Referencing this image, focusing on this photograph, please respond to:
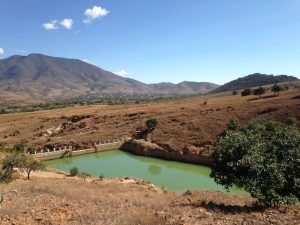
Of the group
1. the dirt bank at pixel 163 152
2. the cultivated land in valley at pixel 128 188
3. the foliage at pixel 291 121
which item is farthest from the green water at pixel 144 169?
the foliage at pixel 291 121

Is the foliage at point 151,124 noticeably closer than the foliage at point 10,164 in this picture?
No

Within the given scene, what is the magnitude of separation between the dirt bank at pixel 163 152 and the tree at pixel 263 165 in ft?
86.2

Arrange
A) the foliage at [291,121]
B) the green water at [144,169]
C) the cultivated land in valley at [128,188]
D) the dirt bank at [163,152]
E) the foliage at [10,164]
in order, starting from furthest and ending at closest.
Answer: the foliage at [291,121] → the dirt bank at [163,152] → the green water at [144,169] → the foliage at [10,164] → the cultivated land in valley at [128,188]

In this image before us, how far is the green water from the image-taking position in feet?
126

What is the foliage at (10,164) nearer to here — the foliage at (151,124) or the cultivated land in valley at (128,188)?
the cultivated land in valley at (128,188)

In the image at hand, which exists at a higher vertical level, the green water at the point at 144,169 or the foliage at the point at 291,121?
the foliage at the point at 291,121

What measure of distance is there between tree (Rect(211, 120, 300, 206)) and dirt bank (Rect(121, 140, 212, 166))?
26.3 m

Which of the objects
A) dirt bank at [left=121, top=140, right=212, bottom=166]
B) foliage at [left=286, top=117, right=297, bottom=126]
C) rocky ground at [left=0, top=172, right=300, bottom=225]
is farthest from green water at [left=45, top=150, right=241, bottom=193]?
rocky ground at [left=0, top=172, right=300, bottom=225]

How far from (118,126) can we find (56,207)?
2113 inches

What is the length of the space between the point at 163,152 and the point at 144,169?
6.89 meters

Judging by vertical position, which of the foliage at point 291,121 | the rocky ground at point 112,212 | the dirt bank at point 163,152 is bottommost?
the dirt bank at point 163,152

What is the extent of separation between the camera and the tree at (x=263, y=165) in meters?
17.9

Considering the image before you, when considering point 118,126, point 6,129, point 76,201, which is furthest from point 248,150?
point 6,129

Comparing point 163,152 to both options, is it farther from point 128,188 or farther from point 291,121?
point 128,188
